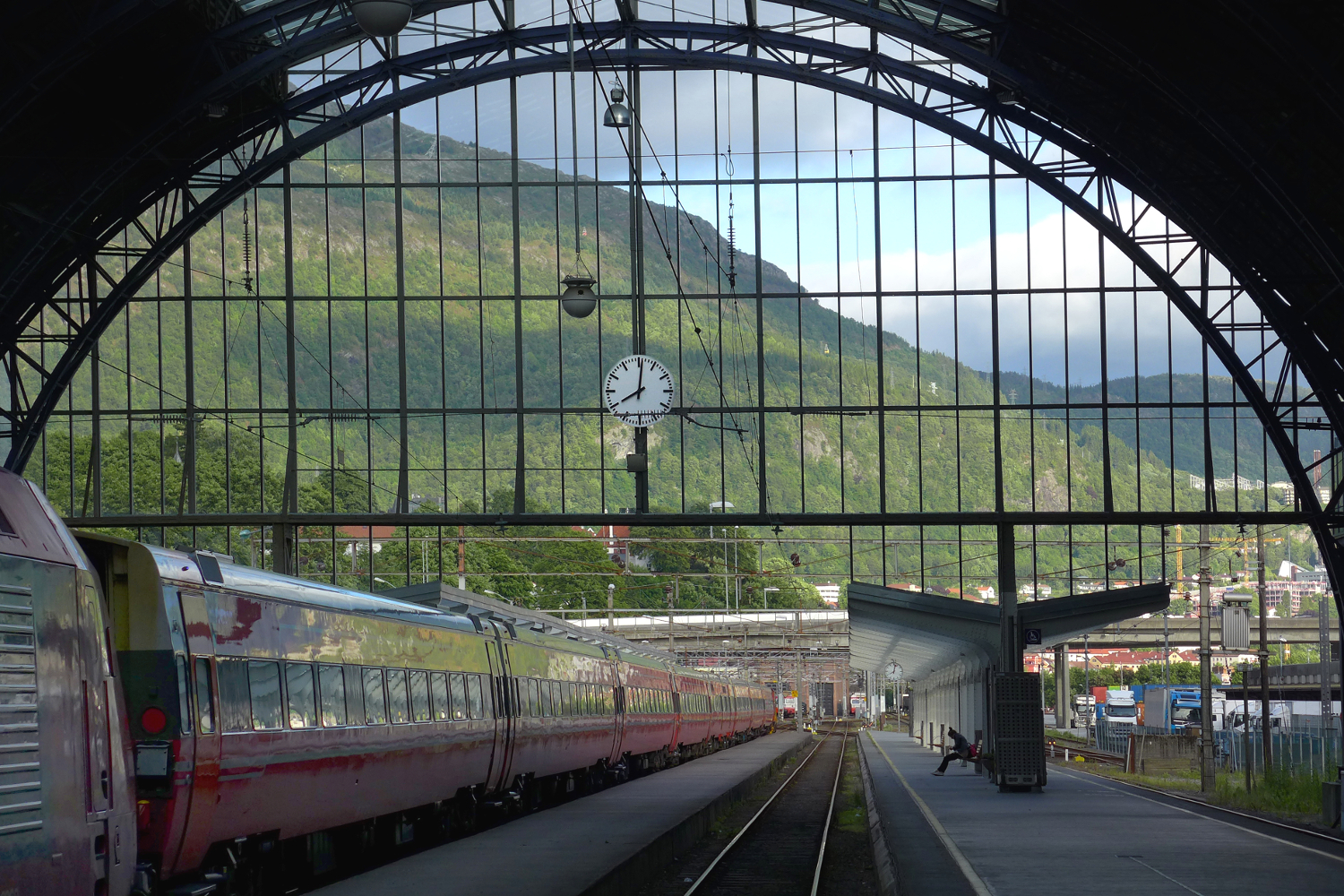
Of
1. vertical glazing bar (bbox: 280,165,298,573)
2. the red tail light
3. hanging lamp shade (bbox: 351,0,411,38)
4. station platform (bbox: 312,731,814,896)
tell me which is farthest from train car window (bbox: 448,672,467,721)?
vertical glazing bar (bbox: 280,165,298,573)

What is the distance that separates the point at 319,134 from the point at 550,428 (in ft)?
27.6

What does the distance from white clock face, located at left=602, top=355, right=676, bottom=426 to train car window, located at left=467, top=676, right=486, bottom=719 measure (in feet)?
38.2

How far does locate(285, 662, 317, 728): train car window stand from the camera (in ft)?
52.3

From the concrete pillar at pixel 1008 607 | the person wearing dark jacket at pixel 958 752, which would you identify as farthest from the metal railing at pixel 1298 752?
the person wearing dark jacket at pixel 958 752

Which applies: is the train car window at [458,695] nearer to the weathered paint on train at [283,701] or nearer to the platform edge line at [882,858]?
the weathered paint on train at [283,701]

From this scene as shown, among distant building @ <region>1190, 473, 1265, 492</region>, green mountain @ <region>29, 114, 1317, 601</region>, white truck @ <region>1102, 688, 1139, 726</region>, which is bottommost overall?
white truck @ <region>1102, 688, 1139, 726</region>

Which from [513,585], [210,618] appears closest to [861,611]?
[210,618]

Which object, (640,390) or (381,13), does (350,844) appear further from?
(640,390)

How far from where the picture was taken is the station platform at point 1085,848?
16453 millimetres

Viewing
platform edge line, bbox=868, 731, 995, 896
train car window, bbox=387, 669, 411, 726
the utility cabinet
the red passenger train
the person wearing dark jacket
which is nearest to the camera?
the red passenger train

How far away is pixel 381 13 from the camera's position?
19.2 metres

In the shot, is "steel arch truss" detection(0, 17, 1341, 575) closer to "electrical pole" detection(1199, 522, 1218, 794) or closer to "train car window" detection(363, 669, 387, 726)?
"electrical pole" detection(1199, 522, 1218, 794)

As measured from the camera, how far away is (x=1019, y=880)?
16562 mm

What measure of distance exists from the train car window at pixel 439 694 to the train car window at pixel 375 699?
7.74 feet
